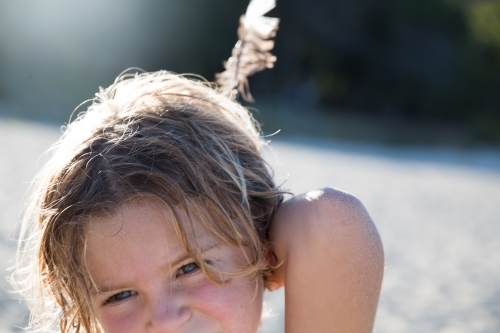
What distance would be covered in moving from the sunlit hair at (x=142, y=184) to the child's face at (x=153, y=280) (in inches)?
1.0

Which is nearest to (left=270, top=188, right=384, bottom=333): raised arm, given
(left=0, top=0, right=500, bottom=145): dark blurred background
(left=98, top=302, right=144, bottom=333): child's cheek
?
(left=98, top=302, right=144, bottom=333): child's cheek

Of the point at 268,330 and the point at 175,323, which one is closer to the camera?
the point at 175,323

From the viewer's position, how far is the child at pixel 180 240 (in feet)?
4.79

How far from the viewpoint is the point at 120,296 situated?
1.50 metres

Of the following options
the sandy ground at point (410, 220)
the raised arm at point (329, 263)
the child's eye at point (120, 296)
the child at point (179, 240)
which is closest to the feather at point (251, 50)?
the sandy ground at point (410, 220)

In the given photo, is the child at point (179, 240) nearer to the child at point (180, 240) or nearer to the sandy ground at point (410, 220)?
the child at point (180, 240)

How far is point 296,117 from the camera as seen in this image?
872 inches

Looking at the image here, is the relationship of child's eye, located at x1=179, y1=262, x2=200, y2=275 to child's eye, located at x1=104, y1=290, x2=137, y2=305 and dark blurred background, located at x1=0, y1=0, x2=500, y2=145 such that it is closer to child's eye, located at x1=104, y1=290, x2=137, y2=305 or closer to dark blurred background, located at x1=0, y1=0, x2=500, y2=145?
child's eye, located at x1=104, y1=290, x2=137, y2=305

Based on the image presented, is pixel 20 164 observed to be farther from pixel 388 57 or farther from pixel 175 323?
pixel 388 57

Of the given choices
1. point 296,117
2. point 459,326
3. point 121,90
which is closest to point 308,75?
point 296,117

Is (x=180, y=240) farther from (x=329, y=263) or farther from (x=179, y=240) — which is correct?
(x=329, y=263)

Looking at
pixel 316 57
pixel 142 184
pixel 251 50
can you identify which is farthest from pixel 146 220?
pixel 316 57

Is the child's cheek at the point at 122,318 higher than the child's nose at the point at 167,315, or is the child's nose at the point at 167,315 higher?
the child's nose at the point at 167,315

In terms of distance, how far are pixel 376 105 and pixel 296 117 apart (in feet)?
21.8
